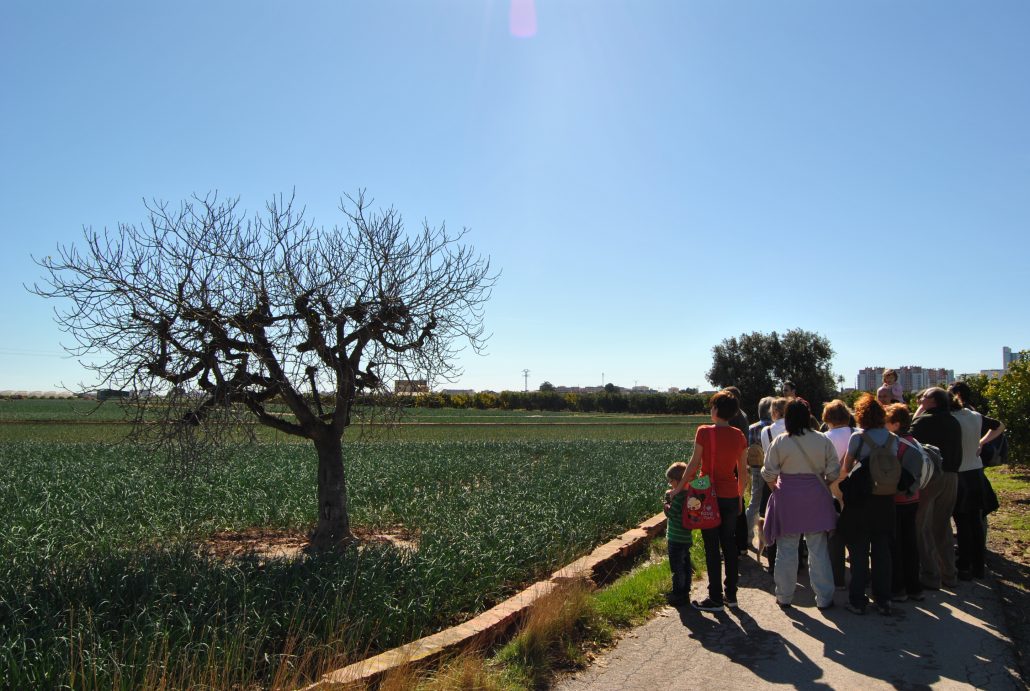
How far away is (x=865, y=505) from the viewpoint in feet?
18.9

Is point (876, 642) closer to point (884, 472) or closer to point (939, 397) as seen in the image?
point (884, 472)

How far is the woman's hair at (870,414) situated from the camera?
5.91m

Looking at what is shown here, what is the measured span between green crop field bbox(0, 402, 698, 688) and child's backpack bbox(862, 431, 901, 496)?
3354 mm

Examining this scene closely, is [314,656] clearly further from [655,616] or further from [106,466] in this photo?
[106,466]

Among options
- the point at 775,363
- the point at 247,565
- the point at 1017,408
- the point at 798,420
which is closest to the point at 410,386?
the point at 247,565

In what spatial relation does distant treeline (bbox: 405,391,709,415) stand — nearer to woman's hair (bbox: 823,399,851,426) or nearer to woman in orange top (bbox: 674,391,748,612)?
woman's hair (bbox: 823,399,851,426)

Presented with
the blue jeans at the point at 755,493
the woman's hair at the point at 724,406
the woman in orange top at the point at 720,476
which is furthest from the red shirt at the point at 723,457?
the blue jeans at the point at 755,493

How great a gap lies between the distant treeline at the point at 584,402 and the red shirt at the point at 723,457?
279 feet

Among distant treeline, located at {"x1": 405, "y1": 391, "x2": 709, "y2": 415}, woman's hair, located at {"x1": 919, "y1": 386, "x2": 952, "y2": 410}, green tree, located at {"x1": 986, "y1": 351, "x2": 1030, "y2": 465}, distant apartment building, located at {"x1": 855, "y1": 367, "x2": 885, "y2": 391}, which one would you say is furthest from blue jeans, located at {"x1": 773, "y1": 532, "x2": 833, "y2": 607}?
distant apartment building, located at {"x1": 855, "y1": 367, "x2": 885, "y2": 391}

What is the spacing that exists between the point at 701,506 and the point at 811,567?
1.19m

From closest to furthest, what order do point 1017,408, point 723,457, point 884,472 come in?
point 884,472 → point 723,457 → point 1017,408

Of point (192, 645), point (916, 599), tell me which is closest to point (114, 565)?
point (192, 645)

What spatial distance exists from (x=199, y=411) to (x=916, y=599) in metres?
7.32

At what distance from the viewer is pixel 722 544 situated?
597 centimetres
